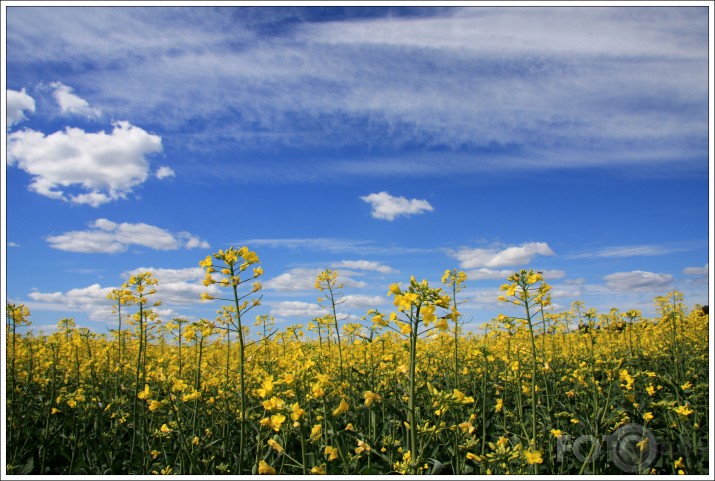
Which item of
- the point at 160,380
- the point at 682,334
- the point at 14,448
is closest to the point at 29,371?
the point at 14,448

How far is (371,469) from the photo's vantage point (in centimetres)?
390

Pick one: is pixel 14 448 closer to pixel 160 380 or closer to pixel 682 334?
pixel 160 380

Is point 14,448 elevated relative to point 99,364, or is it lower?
lower

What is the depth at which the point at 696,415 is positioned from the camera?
5883 millimetres

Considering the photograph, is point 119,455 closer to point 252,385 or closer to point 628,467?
point 252,385

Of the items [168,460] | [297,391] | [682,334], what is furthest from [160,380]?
[682,334]

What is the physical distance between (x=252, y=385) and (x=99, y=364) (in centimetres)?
362

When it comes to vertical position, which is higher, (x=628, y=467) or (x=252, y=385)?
(x=252, y=385)

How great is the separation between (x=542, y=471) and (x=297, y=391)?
2.90 meters

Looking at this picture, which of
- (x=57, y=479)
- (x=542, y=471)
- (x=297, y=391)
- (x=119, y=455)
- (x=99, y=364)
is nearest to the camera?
(x=57, y=479)

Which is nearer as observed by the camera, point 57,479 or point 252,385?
point 57,479

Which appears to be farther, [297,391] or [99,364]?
[99,364]

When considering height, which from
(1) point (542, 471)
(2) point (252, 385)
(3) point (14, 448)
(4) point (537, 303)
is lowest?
Answer: (1) point (542, 471)

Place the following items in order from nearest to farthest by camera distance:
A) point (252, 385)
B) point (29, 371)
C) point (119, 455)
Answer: point (119, 455) < point (252, 385) < point (29, 371)
